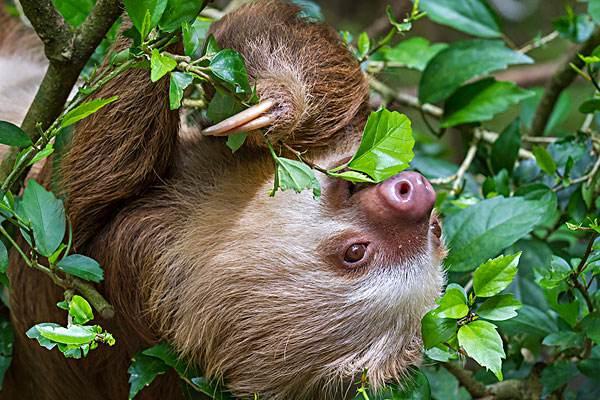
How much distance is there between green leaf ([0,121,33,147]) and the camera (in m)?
2.49

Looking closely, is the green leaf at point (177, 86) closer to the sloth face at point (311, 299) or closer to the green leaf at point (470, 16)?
the sloth face at point (311, 299)

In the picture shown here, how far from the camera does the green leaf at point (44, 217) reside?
2.61 metres

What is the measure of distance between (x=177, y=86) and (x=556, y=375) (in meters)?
1.88

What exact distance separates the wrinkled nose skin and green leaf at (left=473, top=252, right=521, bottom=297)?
425 mm

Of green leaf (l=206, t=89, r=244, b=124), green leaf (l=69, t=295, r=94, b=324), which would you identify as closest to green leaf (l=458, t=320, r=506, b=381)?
green leaf (l=206, t=89, r=244, b=124)

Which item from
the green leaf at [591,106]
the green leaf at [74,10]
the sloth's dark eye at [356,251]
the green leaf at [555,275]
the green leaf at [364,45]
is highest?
the green leaf at [74,10]

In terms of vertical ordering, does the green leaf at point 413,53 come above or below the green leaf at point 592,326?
above

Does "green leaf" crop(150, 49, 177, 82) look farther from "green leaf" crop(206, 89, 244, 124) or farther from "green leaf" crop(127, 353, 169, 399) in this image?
"green leaf" crop(127, 353, 169, 399)

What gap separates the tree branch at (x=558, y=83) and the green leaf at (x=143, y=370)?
2.42 meters

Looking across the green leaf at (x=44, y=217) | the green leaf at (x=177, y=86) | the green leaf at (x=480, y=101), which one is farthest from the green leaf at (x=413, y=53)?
the green leaf at (x=44, y=217)

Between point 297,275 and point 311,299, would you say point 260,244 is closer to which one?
point 297,275

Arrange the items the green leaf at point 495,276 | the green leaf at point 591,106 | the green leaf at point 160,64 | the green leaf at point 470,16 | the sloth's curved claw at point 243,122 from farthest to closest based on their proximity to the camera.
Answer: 1. the green leaf at point 470,16
2. the green leaf at point 591,106
3. the sloth's curved claw at point 243,122
4. the green leaf at point 495,276
5. the green leaf at point 160,64

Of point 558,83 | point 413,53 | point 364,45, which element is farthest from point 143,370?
point 558,83

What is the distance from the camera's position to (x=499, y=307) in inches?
104
